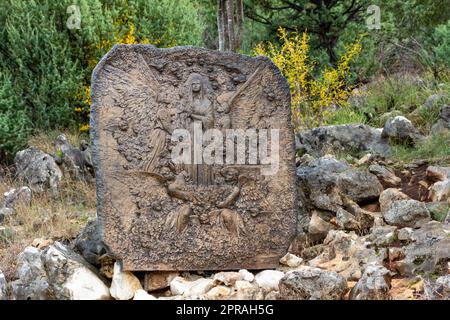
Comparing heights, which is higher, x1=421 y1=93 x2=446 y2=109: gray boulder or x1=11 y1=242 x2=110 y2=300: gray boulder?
x1=421 y1=93 x2=446 y2=109: gray boulder

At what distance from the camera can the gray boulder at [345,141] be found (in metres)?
8.05

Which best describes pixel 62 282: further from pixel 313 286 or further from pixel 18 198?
pixel 18 198

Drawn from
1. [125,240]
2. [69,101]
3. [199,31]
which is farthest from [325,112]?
[125,240]

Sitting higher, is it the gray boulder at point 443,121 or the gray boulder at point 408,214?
the gray boulder at point 443,121

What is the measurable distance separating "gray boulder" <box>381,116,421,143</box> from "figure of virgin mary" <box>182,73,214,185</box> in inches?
134

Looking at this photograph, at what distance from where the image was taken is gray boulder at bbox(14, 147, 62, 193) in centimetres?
808

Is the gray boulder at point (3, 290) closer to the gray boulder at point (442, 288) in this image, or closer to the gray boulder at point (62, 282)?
the gray boulder at point (62, 282)

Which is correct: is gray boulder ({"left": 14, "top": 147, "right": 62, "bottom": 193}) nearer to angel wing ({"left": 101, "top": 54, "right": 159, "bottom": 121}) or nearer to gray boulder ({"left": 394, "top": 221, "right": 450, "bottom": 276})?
angel wing ({"left": 101, "top": 54, "right": 159, "bottom": 121})

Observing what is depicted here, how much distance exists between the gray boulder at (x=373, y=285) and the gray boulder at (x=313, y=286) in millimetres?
107

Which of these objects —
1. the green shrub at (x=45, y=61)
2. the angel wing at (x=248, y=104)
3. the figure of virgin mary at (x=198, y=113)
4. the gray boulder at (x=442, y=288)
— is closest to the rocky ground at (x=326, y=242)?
the gray boulder at (x=442, y=288)

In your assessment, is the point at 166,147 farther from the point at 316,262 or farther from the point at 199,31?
the point at 199,31

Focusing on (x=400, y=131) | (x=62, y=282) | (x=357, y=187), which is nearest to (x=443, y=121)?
(x=400, y=131)

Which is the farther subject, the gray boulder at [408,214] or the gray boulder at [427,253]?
the gray boulder at [408,214]

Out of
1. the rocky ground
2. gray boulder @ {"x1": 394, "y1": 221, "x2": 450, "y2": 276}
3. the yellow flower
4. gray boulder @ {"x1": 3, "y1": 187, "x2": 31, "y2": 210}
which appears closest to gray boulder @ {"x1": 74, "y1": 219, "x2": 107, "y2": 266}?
the rocky ground
